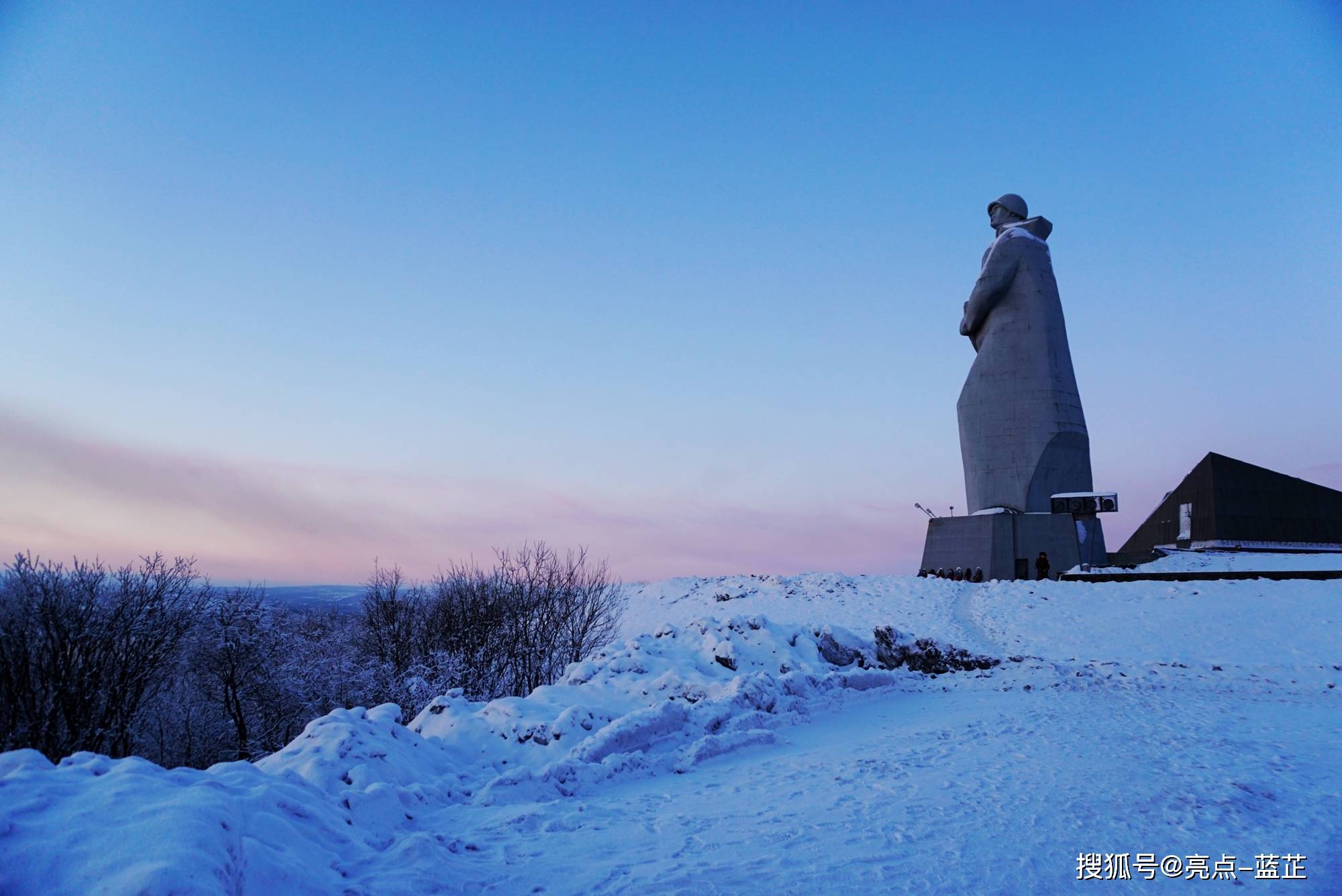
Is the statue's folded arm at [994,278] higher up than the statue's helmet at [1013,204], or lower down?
lower down

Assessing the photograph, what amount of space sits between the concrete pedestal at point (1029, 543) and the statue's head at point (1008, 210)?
479 inches

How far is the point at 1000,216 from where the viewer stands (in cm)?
2834

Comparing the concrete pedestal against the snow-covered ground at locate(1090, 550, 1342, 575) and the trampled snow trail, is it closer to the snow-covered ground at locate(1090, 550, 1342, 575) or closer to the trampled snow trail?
the snow-covered ground at locate(1090, 550, 1342, 575)

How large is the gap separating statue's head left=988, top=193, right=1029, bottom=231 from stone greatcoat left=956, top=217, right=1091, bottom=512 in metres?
1.29

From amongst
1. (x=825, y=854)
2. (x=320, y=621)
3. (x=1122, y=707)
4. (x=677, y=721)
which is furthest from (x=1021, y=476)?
(x=320, y=621)

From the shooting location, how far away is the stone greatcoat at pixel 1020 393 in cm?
2439

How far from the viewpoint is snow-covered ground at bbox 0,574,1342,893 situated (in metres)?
3.18

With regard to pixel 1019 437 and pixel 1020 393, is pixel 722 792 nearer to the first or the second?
pixel 1019 437

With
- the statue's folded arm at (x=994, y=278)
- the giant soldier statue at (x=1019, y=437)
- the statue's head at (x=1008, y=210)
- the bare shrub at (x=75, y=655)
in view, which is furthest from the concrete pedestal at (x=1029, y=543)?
the bare shrub at (x=75, y=655)

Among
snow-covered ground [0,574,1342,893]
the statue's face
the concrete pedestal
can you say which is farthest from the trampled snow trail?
the statue's face

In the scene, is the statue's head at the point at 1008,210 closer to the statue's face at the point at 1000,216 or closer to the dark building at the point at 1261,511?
the statue's face at the point at 1000,216

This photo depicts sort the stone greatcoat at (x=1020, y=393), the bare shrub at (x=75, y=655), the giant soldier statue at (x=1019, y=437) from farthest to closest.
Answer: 1. the stone greatcoat at (x=1020, y=393)
2. the giant soldier statue at (x=1019, y=437)
3. the bare shrub at (x=75, y=655)

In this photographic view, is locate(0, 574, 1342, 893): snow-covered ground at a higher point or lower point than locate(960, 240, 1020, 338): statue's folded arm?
lower

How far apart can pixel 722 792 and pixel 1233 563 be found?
26166 mm
